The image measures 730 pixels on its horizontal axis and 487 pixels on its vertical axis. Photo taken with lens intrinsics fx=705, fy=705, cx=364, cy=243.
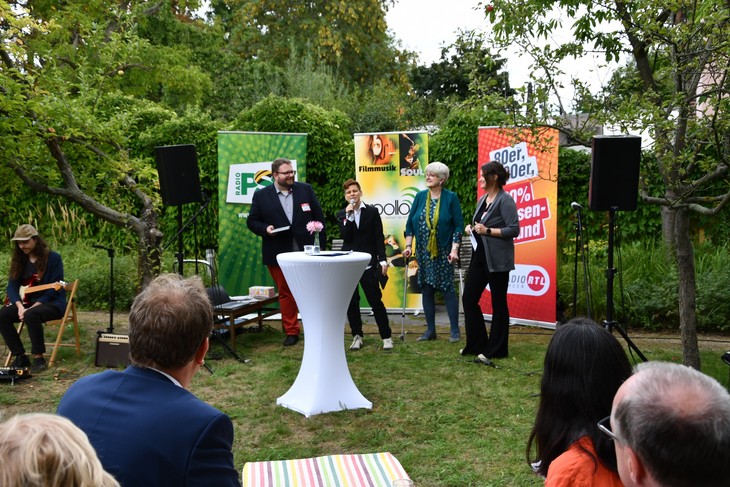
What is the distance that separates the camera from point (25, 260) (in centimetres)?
655

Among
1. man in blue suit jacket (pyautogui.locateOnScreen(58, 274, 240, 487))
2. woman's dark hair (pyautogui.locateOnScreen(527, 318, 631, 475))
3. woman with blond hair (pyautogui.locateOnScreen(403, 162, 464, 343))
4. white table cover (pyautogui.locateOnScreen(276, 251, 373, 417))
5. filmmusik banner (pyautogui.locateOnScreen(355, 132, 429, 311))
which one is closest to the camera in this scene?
man in blue suit jacket (pyautogui.locateOnScreen(58, 274, 240, 487))

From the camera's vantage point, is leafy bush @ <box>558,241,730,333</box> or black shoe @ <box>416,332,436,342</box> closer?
black shoe @ <box>416,332,436,342</box>

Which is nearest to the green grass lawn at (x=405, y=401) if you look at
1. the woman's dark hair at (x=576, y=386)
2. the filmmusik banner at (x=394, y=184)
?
the filmmusik banner at (x=394, y=184)

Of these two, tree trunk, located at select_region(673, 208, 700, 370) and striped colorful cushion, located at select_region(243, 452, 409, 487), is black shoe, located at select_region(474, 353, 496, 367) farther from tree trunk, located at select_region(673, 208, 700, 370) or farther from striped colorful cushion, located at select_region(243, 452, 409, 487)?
striped colorful cushion, located at select_region(243, 452, 409, 487)

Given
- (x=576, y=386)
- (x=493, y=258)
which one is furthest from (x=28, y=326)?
(x=576, y=386)

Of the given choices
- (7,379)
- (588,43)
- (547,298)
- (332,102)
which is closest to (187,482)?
(7,379)

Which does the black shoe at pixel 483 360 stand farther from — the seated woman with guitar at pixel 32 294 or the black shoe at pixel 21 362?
the black shoe at pixel 21 362

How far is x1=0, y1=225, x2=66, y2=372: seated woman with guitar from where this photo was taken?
21.0 ft

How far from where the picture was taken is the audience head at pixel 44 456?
1.03 metres

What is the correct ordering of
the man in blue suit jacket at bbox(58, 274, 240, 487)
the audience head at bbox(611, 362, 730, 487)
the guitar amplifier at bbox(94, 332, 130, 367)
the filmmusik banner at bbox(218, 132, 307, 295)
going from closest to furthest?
the audience head at bbox(611, 362, 730, 487), the man in blue suit jacket at bbox(58, 274, 240, 487), the guitar amplifier at bbox(94, 332, 130, 367), the filmmusik banner at bbox(218, 132, 307, 295)

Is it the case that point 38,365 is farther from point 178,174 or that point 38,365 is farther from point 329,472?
point 329,472

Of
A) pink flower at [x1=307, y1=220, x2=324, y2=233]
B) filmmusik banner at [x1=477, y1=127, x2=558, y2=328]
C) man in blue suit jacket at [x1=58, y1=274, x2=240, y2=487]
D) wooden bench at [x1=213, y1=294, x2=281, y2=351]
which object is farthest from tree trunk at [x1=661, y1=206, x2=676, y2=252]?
man in blue suit jacket at [x1=58, y1=274, x2=240, y2=487]

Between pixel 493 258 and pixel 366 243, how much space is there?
1371 mm

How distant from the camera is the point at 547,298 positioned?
7.84 metres
